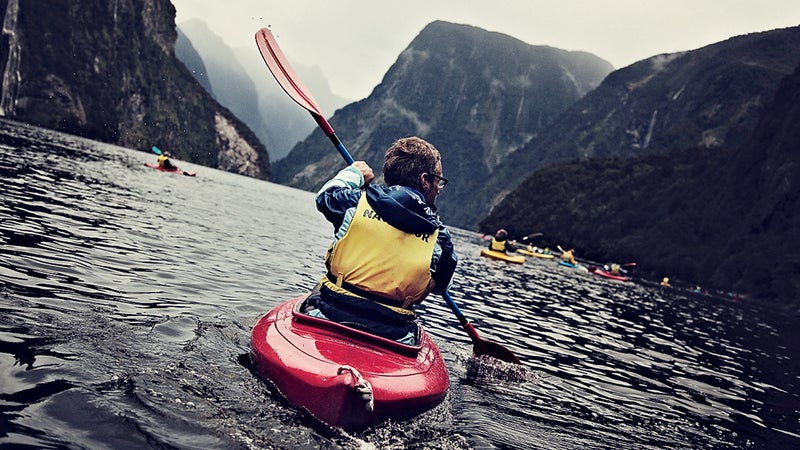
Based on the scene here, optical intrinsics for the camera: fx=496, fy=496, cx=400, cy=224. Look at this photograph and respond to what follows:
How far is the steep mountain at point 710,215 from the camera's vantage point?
50.9 m

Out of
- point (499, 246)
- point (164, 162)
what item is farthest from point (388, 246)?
point (164, 162)

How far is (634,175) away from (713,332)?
97146 mm

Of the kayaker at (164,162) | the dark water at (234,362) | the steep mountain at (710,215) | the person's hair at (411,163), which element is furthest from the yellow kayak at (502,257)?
the steep mountain at (710,215)

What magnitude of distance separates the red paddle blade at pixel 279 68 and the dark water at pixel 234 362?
136 inches

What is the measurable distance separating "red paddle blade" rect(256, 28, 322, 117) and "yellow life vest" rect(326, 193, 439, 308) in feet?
11.5

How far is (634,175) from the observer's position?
346ft

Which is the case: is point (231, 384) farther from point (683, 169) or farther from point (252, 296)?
point (683, 169)

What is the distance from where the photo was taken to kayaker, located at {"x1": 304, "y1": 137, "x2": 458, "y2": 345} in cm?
444

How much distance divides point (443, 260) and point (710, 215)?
239ft

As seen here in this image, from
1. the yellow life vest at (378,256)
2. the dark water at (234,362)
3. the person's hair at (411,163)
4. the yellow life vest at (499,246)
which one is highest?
the person's hair at (411,163)

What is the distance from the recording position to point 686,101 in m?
153

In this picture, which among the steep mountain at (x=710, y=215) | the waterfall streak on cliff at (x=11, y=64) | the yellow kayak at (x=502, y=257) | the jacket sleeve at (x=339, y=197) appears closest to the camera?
the jacket sleeve at (x=339, y=197)

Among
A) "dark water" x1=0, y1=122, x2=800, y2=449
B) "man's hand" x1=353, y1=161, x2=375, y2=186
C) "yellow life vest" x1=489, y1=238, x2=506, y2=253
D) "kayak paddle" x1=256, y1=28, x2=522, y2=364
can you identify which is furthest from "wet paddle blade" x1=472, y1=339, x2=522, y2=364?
"yellow life vest" x1=489, y1=238, x2=506, y2=253

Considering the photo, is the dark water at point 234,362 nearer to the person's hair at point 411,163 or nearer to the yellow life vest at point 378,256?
the yellow life vest at point 378,256
